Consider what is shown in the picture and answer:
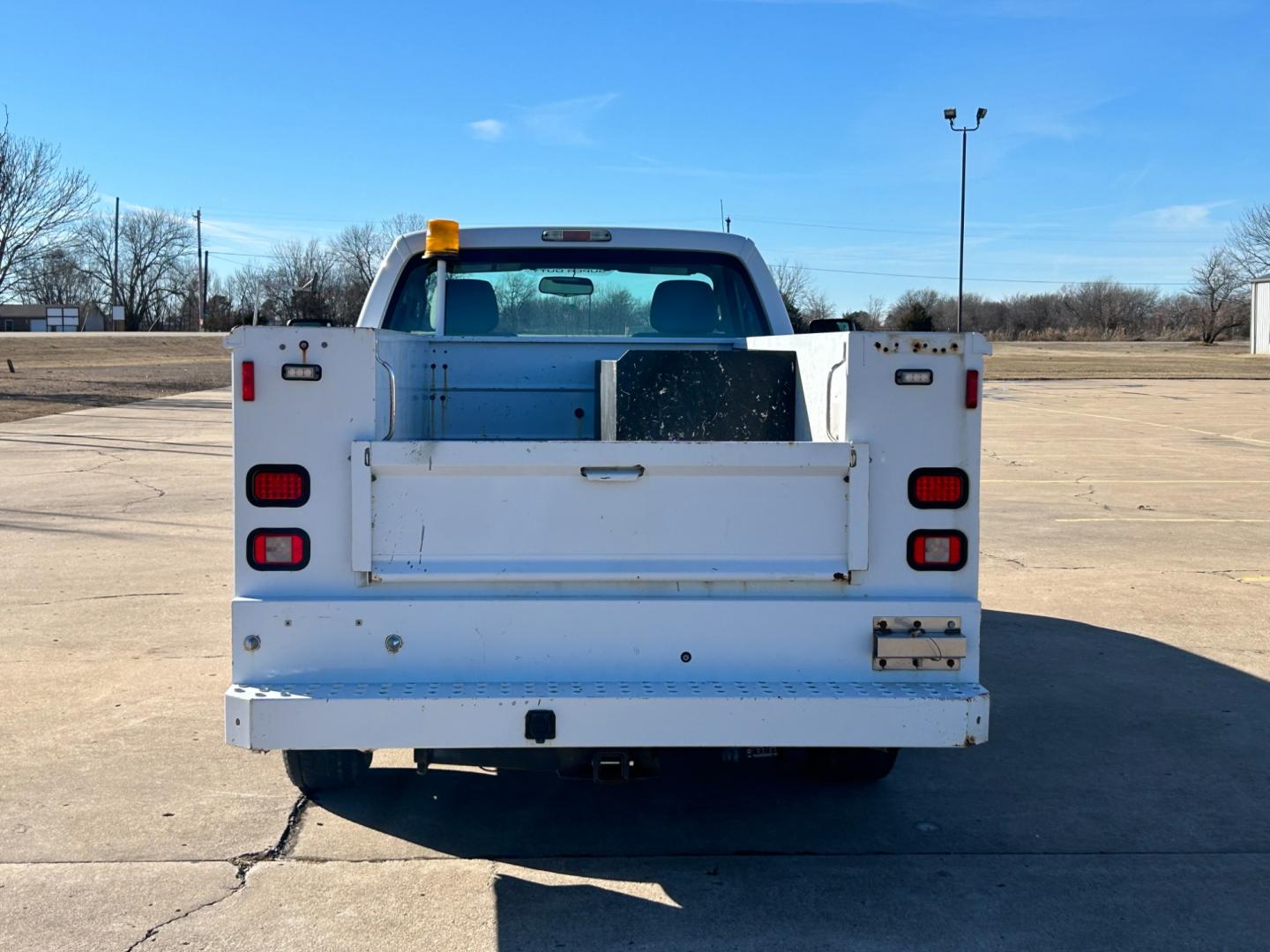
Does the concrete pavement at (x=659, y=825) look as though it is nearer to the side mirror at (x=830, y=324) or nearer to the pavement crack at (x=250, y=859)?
the pavement crack at (x=250, y=859)

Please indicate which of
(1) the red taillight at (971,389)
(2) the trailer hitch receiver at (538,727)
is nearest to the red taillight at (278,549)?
(2) the trailer hitch receiver at (538,727)

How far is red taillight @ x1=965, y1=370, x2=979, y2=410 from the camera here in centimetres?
404

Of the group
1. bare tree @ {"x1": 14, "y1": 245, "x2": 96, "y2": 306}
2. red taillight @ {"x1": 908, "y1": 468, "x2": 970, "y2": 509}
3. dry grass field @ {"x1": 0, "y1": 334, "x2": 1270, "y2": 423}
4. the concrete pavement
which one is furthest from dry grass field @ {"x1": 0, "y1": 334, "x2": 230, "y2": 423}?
bare tree @ {"x1": 14, "y1": 245, "x2": 96, "y2": 306}

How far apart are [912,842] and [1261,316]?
66.9 metres

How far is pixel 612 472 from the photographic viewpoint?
3.89 metres

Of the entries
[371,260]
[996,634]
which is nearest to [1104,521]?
[996,634]

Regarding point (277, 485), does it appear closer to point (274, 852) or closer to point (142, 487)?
point (274, 852)

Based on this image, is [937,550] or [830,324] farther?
[830,324]

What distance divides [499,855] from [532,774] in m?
0.92

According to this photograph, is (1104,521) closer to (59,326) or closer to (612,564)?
(612,564)

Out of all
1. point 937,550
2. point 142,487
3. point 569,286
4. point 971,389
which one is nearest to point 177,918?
point 937,550

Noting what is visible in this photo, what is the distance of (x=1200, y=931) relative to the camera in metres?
3.89

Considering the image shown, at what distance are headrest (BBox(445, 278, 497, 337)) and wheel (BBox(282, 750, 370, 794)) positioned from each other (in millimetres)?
2276

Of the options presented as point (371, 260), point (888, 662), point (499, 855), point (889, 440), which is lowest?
point (499, 855)
